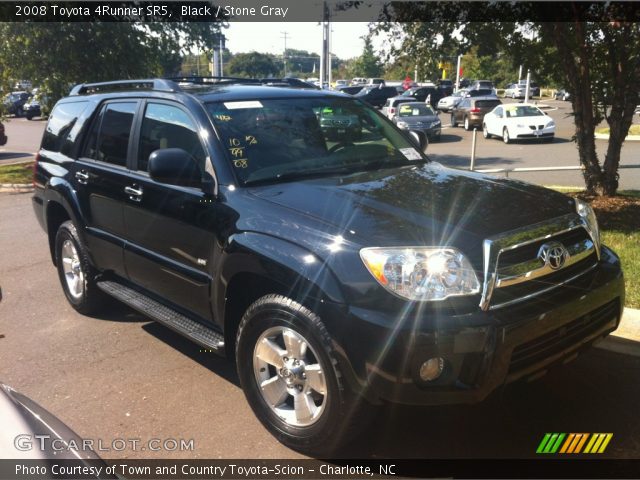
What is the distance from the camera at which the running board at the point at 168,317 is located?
3.52 metres

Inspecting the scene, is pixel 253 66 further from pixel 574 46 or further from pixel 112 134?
pixel 112 134

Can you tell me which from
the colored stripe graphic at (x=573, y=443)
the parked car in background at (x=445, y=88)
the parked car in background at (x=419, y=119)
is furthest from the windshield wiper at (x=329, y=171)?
the parked car in background at (x=445, y=88)

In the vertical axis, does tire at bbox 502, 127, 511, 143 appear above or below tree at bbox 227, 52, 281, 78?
below

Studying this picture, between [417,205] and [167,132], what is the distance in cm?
188

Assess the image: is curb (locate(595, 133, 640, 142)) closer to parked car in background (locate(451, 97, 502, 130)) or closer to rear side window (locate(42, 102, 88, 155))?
parked car in background (locate(451, 97, 502, 130))

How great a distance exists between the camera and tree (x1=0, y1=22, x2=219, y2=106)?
46.1 ft

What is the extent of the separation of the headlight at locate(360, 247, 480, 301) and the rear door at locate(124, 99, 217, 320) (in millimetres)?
1194

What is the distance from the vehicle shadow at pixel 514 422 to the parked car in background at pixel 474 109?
22.8m

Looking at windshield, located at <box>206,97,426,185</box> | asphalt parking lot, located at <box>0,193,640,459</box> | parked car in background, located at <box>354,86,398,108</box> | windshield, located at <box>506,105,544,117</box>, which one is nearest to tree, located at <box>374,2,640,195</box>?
windshield, located at <box>206,97,426,185</box>

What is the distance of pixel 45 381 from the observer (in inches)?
156

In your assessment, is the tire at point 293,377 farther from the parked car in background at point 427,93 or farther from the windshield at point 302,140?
the parked car in background at point 427,93

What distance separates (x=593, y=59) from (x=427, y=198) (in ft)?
21.5

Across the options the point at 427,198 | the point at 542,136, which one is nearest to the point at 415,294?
the point at 427,198

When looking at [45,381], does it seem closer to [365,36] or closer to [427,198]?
[427,198]
